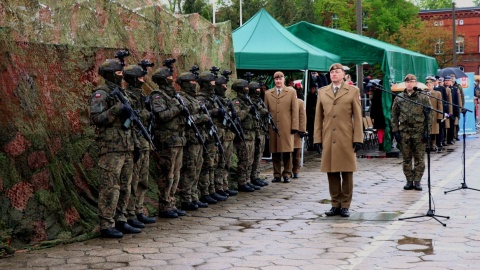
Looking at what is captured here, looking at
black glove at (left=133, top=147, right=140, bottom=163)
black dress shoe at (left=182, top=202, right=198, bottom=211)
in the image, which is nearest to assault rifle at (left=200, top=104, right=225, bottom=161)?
black dress shoe at (left=182, top=202, right=198, bottom=211)

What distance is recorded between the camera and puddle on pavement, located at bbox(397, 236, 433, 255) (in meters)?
8.02

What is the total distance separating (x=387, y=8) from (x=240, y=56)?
150ft

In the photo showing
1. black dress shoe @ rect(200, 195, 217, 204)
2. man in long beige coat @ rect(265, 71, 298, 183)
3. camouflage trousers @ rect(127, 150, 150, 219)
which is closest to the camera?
camouflage trousers @ rect(127, 150, 150, 219)

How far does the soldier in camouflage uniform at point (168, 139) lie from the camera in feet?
33.9

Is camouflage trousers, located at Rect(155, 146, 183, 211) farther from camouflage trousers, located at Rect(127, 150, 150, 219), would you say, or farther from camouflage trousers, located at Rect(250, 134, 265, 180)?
camouflage trousers, located at Rect(250, 134, 265, 180)

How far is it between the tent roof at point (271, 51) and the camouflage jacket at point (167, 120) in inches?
244

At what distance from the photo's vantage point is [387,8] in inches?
2370

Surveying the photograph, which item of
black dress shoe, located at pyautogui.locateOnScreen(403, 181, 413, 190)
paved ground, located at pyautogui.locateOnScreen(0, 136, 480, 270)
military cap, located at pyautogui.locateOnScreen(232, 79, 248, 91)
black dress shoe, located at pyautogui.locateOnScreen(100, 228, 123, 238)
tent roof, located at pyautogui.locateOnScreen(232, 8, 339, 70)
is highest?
tent roof, located at pyautogui.locateOnScreen(232, 8, 339, 70)

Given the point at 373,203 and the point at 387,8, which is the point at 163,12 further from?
the point at 387,8

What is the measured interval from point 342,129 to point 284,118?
4.09 meters

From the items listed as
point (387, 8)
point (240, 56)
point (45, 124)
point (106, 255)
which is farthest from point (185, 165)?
point (387, 8)

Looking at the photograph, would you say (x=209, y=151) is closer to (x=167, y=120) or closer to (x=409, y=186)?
(x=167, y=120)

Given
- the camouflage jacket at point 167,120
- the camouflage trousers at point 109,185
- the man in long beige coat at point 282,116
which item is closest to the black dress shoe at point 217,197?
the camouflage jacket at point 167,120

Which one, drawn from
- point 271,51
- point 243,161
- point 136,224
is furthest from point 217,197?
point 271,51
